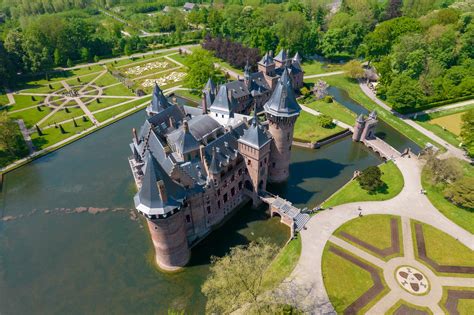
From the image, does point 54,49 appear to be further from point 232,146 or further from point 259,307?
point 259,307

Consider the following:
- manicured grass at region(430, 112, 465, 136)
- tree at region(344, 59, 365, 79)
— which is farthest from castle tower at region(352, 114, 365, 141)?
tree at region(344, 59, 365, 79)

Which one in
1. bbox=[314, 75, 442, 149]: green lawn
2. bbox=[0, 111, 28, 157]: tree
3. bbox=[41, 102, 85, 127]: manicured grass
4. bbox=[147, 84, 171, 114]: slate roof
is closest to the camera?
bbox=[147, 84, 171, 114]: slate roof

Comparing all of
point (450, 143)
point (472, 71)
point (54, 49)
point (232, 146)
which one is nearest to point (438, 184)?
point (450, 143)

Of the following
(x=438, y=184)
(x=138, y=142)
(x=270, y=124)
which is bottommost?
(x=438, y=184)

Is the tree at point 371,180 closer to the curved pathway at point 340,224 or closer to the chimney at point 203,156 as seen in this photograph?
the curved pathway at point 340,224

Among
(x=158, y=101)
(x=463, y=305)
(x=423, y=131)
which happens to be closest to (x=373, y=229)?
(x=463, y=305)

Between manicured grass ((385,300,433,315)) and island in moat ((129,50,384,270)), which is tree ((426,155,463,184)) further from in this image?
island in moat ((129,50,384,270))
